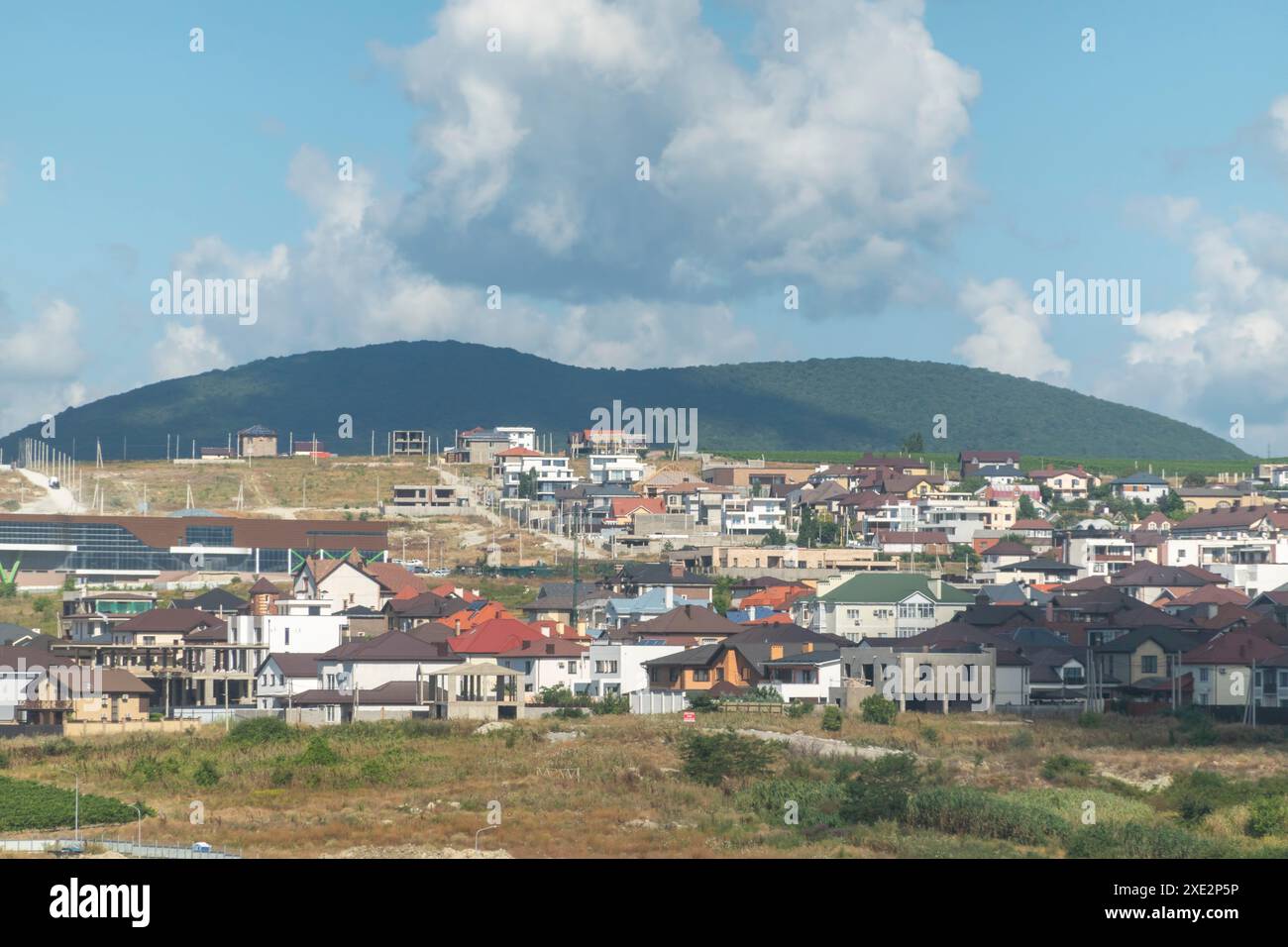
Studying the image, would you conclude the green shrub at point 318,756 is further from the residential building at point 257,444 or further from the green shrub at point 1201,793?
the residential building at point 257,444

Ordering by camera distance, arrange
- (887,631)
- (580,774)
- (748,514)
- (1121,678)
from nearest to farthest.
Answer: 1. (580,774)
2. (1121,678)
3. (887,631)
4. (748,514)

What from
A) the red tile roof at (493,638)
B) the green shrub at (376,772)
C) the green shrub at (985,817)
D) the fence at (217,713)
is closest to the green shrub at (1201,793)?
the green shrub at (985,817)

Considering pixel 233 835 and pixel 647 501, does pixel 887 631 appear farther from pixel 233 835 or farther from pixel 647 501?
pixel 647 501

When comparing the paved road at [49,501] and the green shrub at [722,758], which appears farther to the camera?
the paved road at [49,501]

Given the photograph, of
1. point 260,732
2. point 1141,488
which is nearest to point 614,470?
point 1141,488

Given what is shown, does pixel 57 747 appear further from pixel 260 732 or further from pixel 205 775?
pixel 205 775
